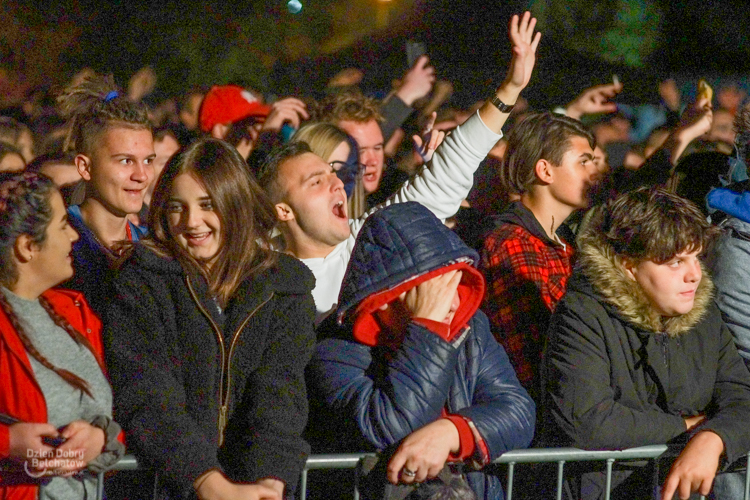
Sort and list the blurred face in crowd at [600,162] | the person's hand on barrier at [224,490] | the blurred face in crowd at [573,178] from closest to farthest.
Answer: the person's hand on barrier at [224,490] → the blurred face in crowd at [573,178] → the blurred face in crowd at [600,162]

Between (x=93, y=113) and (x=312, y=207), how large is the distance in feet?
3.48

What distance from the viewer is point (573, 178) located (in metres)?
4.35

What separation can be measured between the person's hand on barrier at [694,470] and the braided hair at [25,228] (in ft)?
6.31

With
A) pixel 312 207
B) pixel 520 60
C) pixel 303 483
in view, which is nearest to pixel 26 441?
pixel 303 483

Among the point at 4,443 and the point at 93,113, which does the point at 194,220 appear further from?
the point at 93,113

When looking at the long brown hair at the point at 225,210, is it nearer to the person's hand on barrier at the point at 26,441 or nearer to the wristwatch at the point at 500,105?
the person's hand on barrier at the point at 26,441

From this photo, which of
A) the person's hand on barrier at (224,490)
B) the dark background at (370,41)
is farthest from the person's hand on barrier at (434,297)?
the dark background at (370,41)

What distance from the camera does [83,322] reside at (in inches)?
116

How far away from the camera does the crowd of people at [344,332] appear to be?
278 cm

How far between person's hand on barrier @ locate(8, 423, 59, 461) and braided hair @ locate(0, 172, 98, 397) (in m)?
0.19

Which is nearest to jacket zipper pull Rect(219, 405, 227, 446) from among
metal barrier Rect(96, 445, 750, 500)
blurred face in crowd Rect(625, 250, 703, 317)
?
metal barrier Rect(96, 445, 750, 500)

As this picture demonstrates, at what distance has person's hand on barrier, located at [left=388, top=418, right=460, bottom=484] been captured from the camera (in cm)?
277

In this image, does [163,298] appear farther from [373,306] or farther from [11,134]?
[11,134]

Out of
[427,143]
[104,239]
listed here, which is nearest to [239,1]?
[427,143]
